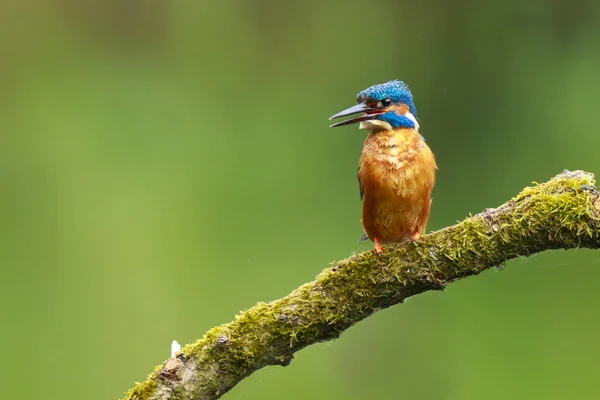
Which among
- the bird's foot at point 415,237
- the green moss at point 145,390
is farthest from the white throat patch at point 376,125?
the green moss at point 145,390

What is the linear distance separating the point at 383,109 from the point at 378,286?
0.54 meters

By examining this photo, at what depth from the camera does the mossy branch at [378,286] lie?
163 centimetres

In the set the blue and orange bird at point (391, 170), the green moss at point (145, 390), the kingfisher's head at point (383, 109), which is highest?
the kingfisher's head at point (383, 109)

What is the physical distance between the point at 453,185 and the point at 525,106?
1.99ft

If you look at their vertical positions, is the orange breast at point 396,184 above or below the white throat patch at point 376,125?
below

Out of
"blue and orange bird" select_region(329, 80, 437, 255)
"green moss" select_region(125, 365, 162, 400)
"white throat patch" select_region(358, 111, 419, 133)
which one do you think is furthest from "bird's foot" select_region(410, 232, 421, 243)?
"green moss" select_region(125, 365, 162, 400)

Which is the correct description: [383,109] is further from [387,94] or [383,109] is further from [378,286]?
[378,286]

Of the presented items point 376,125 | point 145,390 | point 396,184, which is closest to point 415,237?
point 396,184

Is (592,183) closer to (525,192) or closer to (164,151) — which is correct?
(525,192)

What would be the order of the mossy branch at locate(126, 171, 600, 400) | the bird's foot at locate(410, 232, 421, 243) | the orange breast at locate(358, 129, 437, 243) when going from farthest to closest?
the orange breast at locate(358, 129, 437, 243) → the bird's foot at locate(410, 232, 421, 243) → the mossy branch at locate(126, 171, 600, 400)

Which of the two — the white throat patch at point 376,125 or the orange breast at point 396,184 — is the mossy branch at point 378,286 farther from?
the white throat patch at point 376,125

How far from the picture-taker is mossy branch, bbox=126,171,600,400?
1627mm

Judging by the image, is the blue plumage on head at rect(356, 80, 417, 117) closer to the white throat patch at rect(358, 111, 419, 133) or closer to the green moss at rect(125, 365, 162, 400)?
the white throat patch at rect(358, 111, 419, 133)

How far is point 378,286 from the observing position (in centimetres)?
171
